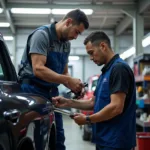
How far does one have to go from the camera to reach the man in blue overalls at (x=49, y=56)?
268 centimetres

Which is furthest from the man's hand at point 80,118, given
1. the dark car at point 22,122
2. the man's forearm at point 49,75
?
the man's forearm at point 49,75

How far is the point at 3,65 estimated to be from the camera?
111 inches

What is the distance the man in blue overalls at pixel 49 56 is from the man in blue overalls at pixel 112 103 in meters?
0.35

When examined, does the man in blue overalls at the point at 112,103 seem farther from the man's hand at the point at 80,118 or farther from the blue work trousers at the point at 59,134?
the blue work trousers at the point at 59,134

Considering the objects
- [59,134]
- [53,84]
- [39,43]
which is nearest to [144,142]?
[59,134]

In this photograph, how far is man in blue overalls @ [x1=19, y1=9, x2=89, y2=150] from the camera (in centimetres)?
268

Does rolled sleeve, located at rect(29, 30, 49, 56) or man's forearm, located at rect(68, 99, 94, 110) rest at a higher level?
rolled sleeve, located at rect(29, 30, 49, 56)

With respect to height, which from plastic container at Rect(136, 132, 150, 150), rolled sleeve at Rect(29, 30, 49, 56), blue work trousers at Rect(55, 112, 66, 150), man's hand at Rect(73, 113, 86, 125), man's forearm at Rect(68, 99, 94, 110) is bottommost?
plastic container at Rect(136, 132, 150, 150)

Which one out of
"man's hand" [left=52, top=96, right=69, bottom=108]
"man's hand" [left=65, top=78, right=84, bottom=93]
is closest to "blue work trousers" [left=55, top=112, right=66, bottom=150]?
"man's hand" [left=52, top=96, right=69, bottom=108]

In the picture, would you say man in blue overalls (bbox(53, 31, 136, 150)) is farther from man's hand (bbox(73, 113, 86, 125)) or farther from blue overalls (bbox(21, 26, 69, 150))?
blue overalls (bbox(21, 26, 69, 150))

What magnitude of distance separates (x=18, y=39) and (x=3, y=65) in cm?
1242

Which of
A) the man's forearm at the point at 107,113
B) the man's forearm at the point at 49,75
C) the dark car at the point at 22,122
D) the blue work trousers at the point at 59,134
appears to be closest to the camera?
the dark car at the point at 22,122

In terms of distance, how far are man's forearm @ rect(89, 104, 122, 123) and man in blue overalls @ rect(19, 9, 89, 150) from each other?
18.7 inches

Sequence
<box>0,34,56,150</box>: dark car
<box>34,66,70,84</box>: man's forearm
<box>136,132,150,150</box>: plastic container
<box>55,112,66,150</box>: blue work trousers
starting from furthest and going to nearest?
<box>136,132,150,150</box>: plastic container, <box>55,112,66,150</box>: blue work trousers, <box>34,66,70,84</box>: man's forearm, <box>0,34,56,150</box>: dark car
